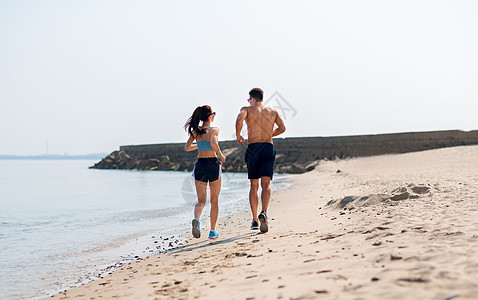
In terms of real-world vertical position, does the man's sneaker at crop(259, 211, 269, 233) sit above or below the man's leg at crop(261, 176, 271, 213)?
below

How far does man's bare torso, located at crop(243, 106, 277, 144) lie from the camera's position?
5301 millimetres

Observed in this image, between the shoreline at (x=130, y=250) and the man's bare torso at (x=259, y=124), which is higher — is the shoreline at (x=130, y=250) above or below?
below

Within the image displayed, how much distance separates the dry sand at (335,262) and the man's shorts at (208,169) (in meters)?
0.82

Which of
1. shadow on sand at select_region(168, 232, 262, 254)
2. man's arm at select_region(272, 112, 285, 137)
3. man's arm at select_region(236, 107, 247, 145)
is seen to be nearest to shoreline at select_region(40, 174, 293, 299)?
shadow on sand at select_region(168, 232, 262, 254)

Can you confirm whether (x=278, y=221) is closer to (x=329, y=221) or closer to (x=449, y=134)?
(x=329, y=221)

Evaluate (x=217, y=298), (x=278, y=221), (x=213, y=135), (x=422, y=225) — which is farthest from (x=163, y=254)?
(x=422, y=225)

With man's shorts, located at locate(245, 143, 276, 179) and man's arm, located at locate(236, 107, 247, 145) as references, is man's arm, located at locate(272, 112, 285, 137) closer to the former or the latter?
man's shorts, located at locate(245, 143, 276, 179)

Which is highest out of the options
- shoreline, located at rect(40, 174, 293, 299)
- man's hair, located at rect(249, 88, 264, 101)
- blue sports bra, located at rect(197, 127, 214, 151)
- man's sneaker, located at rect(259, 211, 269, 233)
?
man's hair, located at rect(249, 88, 264, 101)

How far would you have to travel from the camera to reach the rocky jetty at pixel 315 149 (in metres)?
25.2

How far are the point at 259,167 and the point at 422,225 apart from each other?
2074 mm

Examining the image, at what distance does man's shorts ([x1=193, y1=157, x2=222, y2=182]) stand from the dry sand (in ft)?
2.70

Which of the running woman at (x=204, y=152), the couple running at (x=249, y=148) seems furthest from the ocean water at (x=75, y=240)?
the couple running at (x=249, y=148)

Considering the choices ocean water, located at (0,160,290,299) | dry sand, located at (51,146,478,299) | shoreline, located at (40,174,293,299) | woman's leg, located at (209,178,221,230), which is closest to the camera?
dry sand, located at (51,146,478,299)

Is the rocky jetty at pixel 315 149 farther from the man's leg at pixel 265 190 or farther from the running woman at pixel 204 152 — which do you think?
the running woman at pixel 204 152
